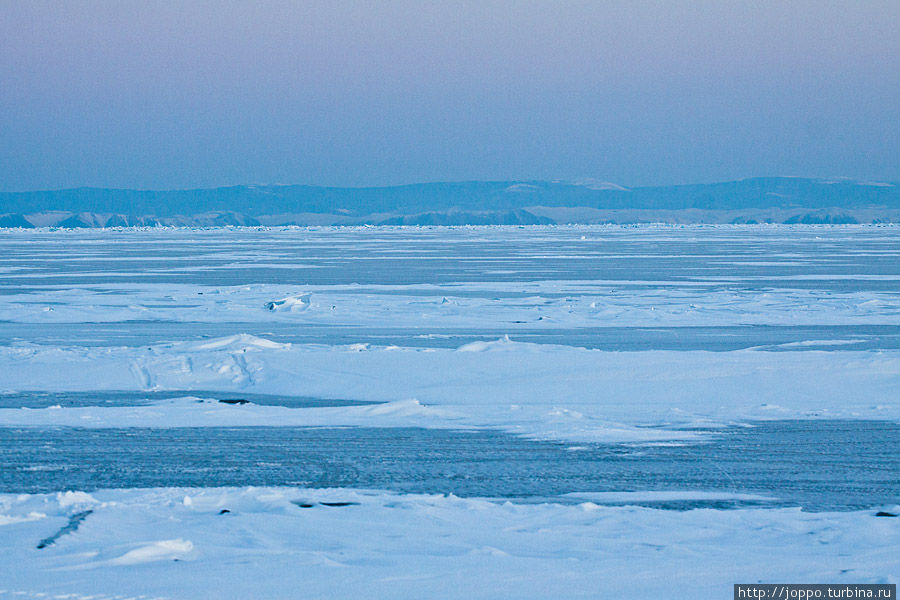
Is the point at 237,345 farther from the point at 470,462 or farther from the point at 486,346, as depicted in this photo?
the point at 470,462

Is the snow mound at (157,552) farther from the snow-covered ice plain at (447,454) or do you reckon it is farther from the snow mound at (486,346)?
the snow mound at (486,346)

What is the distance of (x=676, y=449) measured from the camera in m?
5.94

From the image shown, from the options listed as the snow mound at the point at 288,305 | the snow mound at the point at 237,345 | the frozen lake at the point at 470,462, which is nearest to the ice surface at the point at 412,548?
the frozen lake at the point at 470,462

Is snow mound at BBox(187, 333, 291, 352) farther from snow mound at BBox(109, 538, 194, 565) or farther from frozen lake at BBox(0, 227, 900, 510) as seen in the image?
snow mound at BBox(109, 538, 194, 565)

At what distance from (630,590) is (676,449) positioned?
2.45 m

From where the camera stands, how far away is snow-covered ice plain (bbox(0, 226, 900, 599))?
3842 millimetres

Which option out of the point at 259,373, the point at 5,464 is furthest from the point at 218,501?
the point at 259,373

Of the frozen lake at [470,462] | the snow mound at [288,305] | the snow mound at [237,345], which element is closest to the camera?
the frozen lake at [470,462]

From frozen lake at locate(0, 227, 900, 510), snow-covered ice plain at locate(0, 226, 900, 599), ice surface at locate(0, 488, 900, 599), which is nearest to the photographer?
ice surface at locate(0, 488, 900, 599)

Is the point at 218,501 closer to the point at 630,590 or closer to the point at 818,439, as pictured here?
the point at 630,590

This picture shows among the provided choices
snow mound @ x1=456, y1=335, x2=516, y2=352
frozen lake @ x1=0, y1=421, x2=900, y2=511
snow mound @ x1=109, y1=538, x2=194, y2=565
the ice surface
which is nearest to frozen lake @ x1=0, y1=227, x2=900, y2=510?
frozen lake @ x1=0, y1=421, x2=900, y2=511

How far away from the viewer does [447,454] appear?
5863 millimetres

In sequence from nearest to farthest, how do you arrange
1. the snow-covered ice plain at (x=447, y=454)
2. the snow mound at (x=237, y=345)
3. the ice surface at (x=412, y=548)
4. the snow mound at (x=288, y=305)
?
the ice surface at (x=412, y=548) < the snow-covered ice plain at (x=447, y=454) < the snow mound at (x=237, y=345) < the snow mound at (x=288, y=305)

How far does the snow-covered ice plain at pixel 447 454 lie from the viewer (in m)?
3.84
